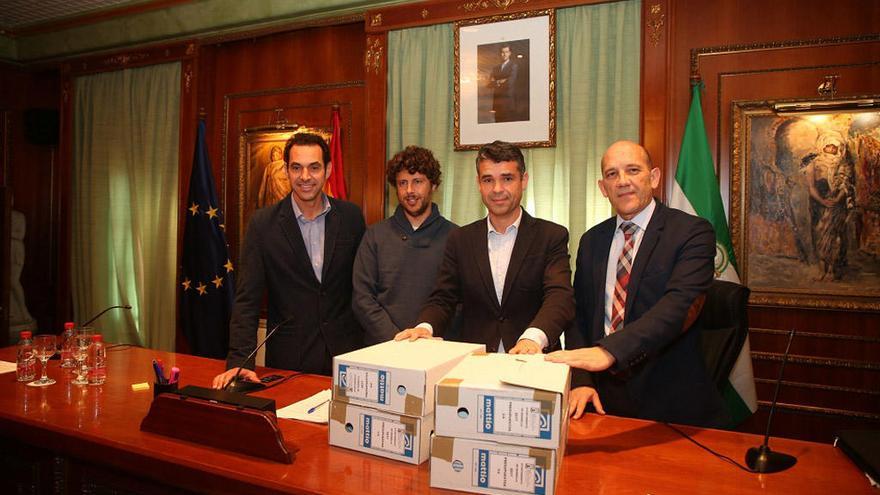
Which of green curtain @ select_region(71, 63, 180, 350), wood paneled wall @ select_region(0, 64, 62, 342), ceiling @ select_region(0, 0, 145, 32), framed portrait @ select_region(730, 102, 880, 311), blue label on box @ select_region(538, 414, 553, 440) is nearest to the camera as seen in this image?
blue label on box @ select_region(538, 414, 553, 440)

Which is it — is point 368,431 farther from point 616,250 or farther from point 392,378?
point 616,250

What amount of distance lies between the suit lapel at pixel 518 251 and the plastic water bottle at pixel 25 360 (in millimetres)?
1675

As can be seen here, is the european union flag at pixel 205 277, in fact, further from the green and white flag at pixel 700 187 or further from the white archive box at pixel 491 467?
the white archive box at pixel 491 467

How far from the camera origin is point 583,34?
132 inches

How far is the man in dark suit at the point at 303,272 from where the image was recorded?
96.0 inches

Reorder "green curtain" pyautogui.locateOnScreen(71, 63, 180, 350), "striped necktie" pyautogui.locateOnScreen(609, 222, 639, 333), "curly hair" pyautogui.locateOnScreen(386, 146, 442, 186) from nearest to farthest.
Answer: "striped necktie" pyautogui.locateOnScreen(609, 222, 639, 333), "curly hair" pyautogui.locateOnScreen(386, 146, 442, 186), "green curtain" pyautogui.locateOnScreen(71, 63, 180, 350)

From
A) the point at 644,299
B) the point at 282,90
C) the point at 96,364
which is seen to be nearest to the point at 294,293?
the point at 96,364

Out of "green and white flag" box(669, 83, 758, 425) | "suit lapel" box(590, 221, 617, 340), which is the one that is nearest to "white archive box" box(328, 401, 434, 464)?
"suit lapel" box(590, 221, 617, 340)

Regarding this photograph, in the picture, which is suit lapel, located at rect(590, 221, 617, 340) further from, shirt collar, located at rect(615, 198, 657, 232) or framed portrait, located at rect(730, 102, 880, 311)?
framed portrait, located at rect(730, 102, 880, 311)

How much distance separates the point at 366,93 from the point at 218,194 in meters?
1.51

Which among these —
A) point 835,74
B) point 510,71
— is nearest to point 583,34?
point 510,71

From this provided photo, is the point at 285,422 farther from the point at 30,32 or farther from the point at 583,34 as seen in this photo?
the point at 30,32

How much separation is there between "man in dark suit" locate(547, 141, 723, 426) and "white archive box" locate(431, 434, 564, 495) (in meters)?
0.56

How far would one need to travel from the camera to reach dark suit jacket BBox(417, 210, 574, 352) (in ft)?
6.95
